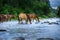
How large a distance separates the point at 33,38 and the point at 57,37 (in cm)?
17

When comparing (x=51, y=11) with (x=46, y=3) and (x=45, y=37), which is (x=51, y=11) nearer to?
(x=46, y=3)

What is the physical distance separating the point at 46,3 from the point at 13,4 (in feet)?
1.00

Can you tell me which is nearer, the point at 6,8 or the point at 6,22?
the point at 6,8

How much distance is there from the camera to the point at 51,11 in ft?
8.34

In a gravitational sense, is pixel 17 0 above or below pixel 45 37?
above

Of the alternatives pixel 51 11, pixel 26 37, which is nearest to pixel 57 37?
pixel 26 37

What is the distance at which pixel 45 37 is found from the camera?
1.92m

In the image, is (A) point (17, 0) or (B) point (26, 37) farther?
(A) point (17, 0)

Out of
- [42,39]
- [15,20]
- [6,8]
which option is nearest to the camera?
[42,39]

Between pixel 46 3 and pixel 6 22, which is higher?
pixel 46 3

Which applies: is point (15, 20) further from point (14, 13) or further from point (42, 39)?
point (42, 39)

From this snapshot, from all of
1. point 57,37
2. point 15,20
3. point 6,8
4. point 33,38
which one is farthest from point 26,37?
point 15,20

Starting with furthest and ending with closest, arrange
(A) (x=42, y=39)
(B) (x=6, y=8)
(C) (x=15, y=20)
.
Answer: (C) (x=15, y=20)
(B) (x=6, y=8)
(A) (x=42, y=39)

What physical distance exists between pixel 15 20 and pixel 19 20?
17 cm
